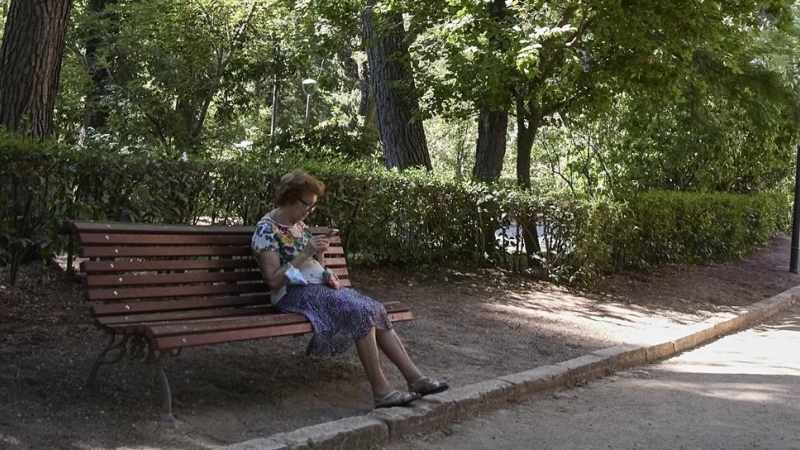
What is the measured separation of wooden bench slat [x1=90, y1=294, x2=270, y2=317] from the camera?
16.6ft

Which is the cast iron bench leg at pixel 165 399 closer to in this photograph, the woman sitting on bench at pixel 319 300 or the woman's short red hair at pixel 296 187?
the woman sitting on bench at pixel 319 300

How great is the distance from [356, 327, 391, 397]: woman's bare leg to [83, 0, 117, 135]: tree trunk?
12.6 meters

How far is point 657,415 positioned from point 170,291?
3.40 meters

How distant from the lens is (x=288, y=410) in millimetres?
5344

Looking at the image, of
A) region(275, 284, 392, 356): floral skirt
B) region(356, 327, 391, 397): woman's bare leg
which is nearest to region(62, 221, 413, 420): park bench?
region(275, 284, 392, 356): floral skirt

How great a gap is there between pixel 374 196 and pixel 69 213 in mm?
3722

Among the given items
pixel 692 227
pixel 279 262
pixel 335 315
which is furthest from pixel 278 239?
pixel 692 227

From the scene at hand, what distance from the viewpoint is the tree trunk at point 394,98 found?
45.7ft

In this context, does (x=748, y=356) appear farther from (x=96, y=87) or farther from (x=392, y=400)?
(x=96, y=87)

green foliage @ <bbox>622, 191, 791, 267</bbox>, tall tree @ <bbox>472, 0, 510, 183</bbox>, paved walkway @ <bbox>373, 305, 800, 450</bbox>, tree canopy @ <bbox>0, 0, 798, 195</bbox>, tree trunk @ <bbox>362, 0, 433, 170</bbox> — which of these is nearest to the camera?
paved walkway @ <bbox>373, 305, 800, 450</bbox>

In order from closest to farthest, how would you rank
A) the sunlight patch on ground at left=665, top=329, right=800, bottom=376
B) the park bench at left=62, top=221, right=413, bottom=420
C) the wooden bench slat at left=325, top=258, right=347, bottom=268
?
the park bench at left=62, top=221, right=413, bottom=420 < the wooden bench slat at left=325, top=258, right=347, bottom=268 < the sunlight patch on ground at left=665, top=329, right=800, bottom=376

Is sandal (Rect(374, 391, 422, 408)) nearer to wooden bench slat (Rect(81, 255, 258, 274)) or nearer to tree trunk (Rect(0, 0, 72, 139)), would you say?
wooden bench slat (Rect(81, 255, 258, 274))

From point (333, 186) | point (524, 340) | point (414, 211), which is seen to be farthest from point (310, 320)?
point (414, 211)

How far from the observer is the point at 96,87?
17.5 m
